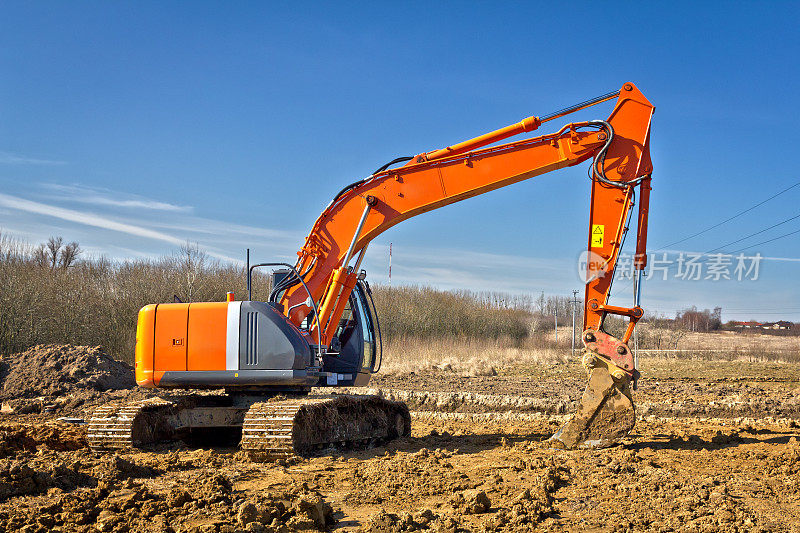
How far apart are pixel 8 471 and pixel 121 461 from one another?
1.04 metres

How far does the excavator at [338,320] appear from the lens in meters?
7.84

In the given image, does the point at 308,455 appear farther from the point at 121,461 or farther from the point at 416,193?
the point at 416,193

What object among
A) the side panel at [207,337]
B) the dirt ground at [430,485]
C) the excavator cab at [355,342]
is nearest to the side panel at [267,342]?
the side panel at [207,337]

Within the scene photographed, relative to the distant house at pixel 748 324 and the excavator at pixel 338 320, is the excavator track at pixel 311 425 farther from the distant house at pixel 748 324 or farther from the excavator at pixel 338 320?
the distant house at pixel 748 324

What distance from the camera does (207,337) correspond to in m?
8.17

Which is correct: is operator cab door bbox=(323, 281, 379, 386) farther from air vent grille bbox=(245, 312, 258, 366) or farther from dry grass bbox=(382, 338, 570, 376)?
dry grass bbox=(382, 338, 570, 376)

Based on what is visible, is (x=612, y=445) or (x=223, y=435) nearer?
(x=612, y=445)

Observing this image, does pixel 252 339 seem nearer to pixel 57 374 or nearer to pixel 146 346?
pixel 146 346

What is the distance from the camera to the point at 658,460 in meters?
7.66

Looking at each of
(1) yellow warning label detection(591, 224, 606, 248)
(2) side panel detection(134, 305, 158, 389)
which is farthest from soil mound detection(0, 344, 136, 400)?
(1) yellow warning label detection(591, 224, 606, 248)

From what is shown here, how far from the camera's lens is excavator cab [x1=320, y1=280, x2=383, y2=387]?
367 inches

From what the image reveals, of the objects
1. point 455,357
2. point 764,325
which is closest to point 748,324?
point 764,325

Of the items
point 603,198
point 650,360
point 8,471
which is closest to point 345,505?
point 8,471

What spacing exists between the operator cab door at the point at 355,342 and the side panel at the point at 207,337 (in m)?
1.60
